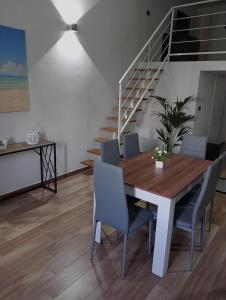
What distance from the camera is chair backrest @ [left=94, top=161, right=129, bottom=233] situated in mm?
1858

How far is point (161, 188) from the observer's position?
6.57 feet

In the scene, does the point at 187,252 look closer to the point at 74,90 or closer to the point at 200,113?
the point at 74,90

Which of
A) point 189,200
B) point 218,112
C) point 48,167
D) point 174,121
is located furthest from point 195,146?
point 218,112

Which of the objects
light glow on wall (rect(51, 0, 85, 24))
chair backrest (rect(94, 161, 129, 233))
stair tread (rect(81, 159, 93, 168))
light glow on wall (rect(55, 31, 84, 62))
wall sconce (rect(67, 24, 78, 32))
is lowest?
stair tread (rect(81, 159, 93, 168))

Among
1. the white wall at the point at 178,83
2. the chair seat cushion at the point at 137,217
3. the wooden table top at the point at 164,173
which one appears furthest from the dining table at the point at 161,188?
the white wall at the point at 178,83

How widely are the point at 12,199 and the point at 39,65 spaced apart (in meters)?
1.91

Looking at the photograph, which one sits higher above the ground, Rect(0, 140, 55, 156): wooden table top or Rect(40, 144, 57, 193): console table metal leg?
Rect(0, 140, 55, 156): wooden table top

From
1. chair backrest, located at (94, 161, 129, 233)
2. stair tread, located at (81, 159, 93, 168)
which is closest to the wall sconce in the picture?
stair tread, located at (81, 159, 93, 168)

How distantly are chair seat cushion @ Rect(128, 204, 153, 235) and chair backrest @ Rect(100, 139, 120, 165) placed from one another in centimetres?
68

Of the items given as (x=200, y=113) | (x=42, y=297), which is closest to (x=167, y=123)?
(x=200, y=113)

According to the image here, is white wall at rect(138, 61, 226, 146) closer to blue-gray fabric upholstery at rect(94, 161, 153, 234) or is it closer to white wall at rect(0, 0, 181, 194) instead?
white wall at rect(0, 0, 181, 194)

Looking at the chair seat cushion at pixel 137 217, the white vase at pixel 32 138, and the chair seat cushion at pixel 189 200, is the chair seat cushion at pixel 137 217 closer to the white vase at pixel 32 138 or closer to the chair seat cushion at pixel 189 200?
the chair seat cushion at pixel 189 200

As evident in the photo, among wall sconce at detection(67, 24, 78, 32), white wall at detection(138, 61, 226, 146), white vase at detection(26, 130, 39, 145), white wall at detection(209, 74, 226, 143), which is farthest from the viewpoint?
white wall at detection(209, 74, 226, 143)

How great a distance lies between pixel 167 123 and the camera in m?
4.66
